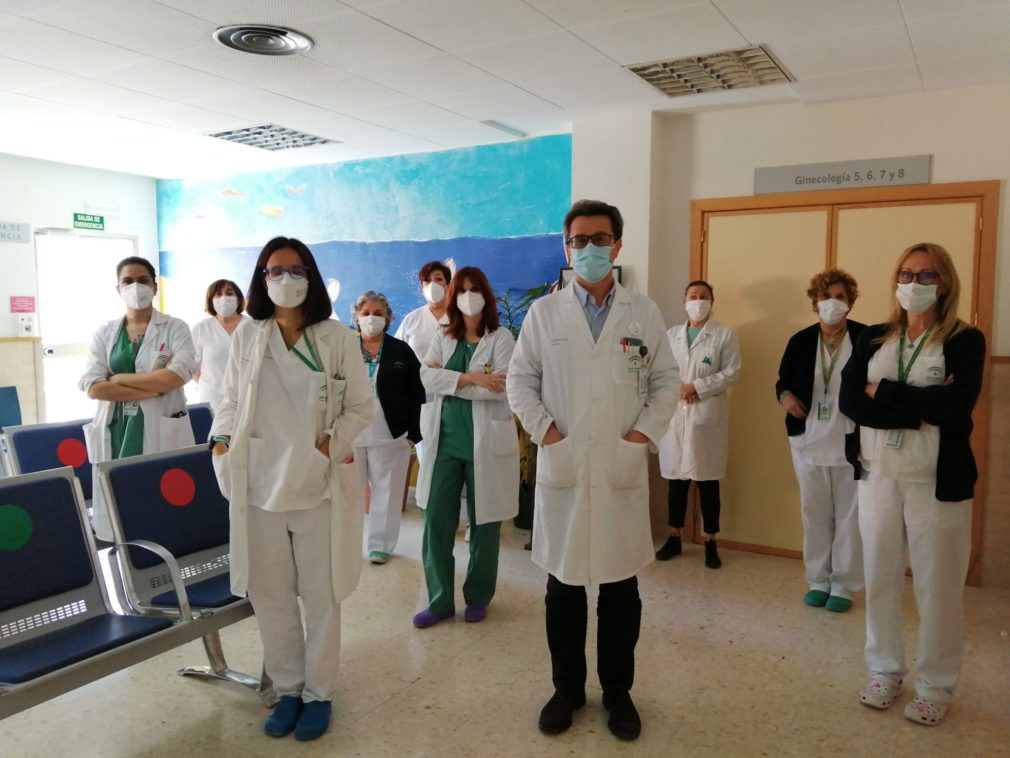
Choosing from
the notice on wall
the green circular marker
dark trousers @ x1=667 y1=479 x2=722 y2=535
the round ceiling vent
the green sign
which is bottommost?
dark trousers @ x1=667 y1=479 x2=722 y2=535

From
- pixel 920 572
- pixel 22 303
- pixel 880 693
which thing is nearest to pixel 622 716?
pixel 880 693

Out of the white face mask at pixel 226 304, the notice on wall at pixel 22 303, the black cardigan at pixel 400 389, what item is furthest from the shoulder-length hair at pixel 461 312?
the notice on wall at pixel 22 303

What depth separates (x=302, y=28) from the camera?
10.9ft

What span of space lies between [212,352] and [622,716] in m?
A: 3.77

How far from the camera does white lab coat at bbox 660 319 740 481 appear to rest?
4352 millimetres

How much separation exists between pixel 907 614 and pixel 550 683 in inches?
77.7

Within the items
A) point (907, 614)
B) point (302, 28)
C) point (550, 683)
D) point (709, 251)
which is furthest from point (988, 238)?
point (302, 28)

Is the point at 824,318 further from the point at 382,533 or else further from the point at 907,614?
the point at 382,533

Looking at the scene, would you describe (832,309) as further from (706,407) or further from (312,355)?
(312,355)

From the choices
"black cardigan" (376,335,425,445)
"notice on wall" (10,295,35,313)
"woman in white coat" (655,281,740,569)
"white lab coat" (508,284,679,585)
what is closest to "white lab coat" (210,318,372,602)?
"white lab coat" (508,284,679,585)

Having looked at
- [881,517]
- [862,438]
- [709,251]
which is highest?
[709,251]

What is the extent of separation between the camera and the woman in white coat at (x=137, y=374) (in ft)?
11.5

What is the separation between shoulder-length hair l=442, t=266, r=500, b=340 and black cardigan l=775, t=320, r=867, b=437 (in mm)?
1565

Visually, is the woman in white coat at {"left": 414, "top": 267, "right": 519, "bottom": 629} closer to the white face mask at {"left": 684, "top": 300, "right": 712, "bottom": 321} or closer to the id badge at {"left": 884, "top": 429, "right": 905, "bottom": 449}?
the white face mask at {"left": 684, "top": 300, "right": 712, "bottom": 321}
